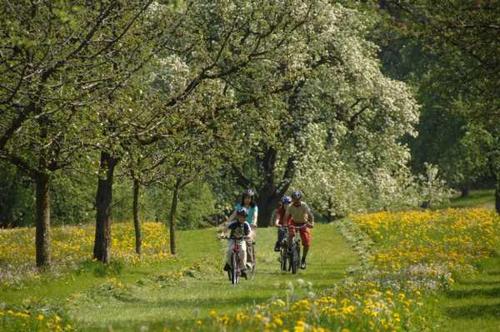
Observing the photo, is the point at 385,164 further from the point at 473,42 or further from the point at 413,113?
the point at 473,42

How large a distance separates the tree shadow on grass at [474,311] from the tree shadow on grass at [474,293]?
1.07m

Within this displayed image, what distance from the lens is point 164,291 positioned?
70.7 feet

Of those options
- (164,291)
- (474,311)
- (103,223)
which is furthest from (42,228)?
(474,311)

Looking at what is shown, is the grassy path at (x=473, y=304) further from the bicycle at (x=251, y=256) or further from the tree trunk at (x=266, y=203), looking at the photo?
the tree trunk at (x=266, y=203)

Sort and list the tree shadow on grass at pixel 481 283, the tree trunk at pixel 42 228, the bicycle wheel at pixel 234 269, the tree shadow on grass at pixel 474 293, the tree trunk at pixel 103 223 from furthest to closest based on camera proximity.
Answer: the tree trunk at pixel 103 223, the tree trunk at pixel 42 228, the bicycle wheel at pixel 234 269, the tree shadow on grass at pixel 481 283, the tree shadow on grass at pixel 474 293

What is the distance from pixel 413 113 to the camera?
49.2m

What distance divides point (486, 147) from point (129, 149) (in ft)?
77.1

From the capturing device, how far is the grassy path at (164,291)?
1510 centimetres

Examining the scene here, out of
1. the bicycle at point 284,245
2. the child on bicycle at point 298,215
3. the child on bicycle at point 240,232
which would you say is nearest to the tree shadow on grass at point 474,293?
the child on bicycle at point 240,232

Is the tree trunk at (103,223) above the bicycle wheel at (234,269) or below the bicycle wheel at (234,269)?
above

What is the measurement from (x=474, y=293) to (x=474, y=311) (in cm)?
232

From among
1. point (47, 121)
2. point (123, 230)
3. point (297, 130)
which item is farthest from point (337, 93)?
point (47, 121)

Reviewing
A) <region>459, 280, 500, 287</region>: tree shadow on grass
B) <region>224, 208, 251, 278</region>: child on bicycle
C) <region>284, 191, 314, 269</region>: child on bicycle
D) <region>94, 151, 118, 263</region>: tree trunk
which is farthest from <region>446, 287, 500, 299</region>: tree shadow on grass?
<region>94, 151, 118, 263</region>: tree trunk

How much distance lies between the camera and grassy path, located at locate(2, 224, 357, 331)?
15102 mm
